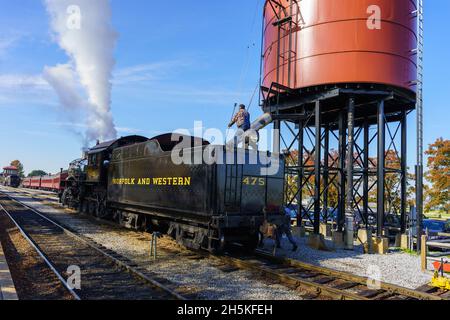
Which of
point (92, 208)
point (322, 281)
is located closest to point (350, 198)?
point (322, 281)

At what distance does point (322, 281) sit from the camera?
702 cm

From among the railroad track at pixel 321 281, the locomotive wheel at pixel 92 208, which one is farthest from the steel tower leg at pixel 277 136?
the locomotive wheel at pixel 92 208

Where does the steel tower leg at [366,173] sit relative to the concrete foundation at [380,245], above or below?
above

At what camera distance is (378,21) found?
12.5m

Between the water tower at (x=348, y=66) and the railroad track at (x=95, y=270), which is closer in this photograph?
the railroad track at (x=95, y=270)

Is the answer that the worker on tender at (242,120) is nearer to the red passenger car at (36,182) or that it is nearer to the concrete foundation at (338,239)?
the concrete foundation at (338,239)

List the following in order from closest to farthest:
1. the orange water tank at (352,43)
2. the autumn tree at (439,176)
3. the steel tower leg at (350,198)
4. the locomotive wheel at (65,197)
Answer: the steel tower leg at (350,198) < the orange water tank at (352,43) < the locomotive wheel at (65,197) < the autumn tree at (439,176)

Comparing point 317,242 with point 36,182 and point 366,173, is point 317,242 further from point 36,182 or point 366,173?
point 36,182

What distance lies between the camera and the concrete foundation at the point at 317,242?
447 inches

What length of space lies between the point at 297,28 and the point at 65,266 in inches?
447

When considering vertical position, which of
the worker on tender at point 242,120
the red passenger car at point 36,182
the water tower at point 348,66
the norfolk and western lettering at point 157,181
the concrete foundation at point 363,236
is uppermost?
the water tower at point 348,66

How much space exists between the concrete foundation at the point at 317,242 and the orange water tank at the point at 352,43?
5380mm

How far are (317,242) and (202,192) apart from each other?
4.78 meters

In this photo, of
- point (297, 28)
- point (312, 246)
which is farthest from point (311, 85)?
point (312, 246)
